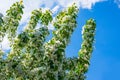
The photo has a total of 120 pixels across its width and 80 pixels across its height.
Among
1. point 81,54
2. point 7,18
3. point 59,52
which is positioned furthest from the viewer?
point 81,54

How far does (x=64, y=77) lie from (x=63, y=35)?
5642 mm

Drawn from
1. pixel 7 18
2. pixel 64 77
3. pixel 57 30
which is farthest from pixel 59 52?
pixel 7 18

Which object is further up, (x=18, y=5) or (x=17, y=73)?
(x=18, y=5)

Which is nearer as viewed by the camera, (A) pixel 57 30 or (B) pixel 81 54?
(A) pixel 57 30

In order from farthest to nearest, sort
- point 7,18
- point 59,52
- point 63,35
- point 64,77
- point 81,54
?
1. point 81,54
2. point 7,18
3. point 63,35
4. point 64,77
5. point 59,52

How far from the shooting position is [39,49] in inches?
1724

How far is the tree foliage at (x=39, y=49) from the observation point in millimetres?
42438

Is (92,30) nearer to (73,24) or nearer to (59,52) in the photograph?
(73,24)

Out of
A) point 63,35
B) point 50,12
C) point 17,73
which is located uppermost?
point 50,12

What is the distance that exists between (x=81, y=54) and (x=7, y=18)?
11.7 metres

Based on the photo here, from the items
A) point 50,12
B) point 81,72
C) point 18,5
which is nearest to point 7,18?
point 18,5

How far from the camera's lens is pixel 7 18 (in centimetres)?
5406

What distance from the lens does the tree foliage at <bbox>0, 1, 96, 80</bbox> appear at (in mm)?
42438

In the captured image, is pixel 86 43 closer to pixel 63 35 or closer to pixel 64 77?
pixel 63 35
